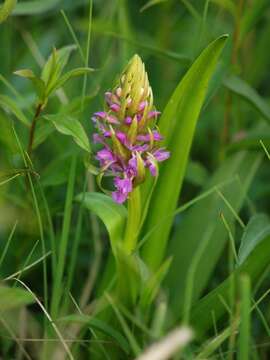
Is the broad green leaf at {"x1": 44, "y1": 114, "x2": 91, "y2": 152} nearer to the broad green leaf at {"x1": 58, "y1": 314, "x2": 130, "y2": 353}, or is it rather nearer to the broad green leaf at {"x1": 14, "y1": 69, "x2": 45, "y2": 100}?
the broad green leaf at {"x1": 14, "y1": 69, "x2": 45, "y2": 100}

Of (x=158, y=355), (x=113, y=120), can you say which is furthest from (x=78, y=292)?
(x=158, y=355)

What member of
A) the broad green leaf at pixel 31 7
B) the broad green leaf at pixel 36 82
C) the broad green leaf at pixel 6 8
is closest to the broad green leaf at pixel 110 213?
the broad green leaf at pixel 36 82

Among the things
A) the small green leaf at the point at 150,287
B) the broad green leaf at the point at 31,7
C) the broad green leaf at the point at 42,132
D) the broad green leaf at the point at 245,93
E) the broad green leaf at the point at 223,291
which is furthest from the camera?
the broad green leaf at the point at 31,7

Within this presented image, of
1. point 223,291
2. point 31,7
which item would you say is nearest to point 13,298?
point 223,291

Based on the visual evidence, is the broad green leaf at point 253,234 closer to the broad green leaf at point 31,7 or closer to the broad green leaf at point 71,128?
the broad green leaf at point 71,128

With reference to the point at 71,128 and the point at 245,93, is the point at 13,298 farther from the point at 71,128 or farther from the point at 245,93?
the point at 245,93

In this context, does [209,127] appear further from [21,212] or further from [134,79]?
[134,79]
